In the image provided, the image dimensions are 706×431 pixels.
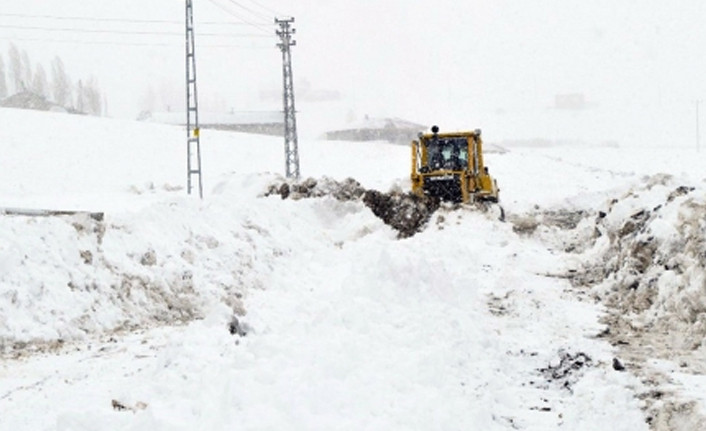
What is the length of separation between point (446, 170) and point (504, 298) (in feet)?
39.6

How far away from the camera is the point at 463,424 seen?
538 cm

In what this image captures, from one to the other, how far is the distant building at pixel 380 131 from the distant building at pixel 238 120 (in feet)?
34.9

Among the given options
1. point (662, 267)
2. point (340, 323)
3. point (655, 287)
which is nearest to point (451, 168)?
point (662, 267)

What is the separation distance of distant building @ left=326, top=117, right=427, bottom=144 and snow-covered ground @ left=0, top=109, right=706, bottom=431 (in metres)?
74.3

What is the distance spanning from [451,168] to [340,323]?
15634mm

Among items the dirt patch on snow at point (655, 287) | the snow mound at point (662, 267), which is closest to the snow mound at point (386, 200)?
the dirt patch on snow at point (655, 287)

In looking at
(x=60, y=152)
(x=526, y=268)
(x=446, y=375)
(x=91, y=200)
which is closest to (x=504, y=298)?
(x=526, y=268)

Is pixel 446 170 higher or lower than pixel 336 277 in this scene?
higher

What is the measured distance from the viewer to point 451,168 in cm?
2261

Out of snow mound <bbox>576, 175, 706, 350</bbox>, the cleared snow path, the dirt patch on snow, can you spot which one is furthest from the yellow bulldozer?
the cleared snow path

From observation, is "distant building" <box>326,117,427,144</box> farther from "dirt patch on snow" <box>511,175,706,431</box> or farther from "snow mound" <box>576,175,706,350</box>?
"snow mound" <box>576,175,706,350</box>

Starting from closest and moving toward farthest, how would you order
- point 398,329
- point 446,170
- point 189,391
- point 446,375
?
point 189,391
point 446,375
point 398,329
point 446,170

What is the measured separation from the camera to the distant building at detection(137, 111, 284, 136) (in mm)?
87500

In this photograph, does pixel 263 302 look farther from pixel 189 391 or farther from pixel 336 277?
pixel 189 391
